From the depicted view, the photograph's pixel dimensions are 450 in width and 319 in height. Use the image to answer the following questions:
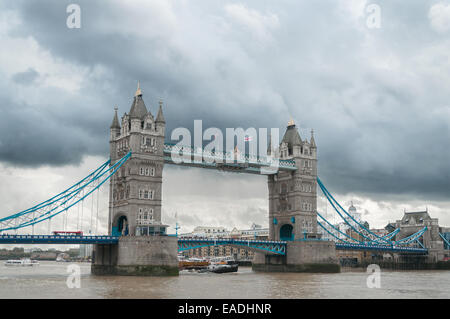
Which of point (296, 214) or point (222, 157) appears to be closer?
point (222, 157)

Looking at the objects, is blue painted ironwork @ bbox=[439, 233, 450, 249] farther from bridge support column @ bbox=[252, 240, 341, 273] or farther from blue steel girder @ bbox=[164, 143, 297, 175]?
blue steel girder @ bbox=[164, 143, 297, 175]

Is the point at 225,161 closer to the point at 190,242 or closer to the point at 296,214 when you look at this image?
the point at 190,242

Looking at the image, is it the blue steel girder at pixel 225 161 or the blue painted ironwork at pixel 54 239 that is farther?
the blue steel girder at pixel 225 161

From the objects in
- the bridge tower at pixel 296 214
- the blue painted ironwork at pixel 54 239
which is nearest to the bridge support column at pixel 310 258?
the bridge tower at pixel 296 214

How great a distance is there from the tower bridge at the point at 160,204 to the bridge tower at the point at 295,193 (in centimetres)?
16

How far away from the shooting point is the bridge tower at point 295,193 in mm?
91188

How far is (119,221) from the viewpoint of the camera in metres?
76.9

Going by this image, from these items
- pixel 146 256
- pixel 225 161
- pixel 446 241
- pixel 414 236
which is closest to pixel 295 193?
pixel 225 161

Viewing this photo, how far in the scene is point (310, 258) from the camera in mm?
86375

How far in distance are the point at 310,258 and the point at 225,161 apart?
2004 centimetres

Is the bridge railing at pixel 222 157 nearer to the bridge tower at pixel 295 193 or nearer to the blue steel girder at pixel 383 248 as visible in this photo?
the bridge tower at pixel 295 193

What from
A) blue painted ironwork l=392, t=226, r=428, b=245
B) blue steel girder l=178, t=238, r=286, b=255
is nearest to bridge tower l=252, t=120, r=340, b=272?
blue steel girder l=178, t=238, r=286, b=255
